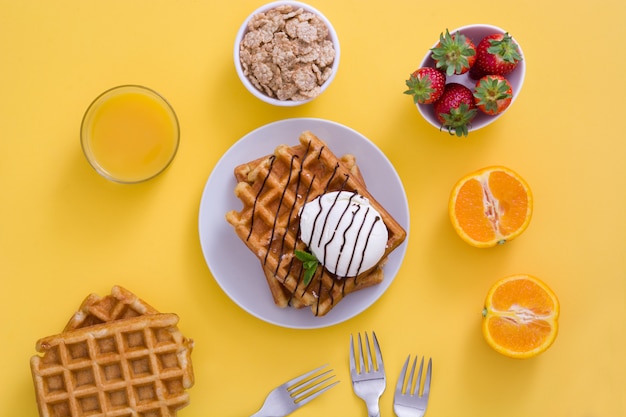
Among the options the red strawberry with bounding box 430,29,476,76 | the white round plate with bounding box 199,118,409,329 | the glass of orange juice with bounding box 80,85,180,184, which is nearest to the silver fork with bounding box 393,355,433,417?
the white round plate with bounding box 199,118,409,329

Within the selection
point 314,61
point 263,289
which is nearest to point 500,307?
point 263,289

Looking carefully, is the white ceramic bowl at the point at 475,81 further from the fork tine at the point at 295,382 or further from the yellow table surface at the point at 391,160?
the fork tine at the point at 295,382

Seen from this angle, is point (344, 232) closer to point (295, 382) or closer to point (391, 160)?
point (391, 160)

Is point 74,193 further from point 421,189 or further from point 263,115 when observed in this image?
point 421,189

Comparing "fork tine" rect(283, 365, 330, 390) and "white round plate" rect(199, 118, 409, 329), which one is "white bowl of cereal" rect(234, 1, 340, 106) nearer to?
"white round plate" rect(199, 118, 409, 329)

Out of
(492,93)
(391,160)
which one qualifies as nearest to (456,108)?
(492,93)
